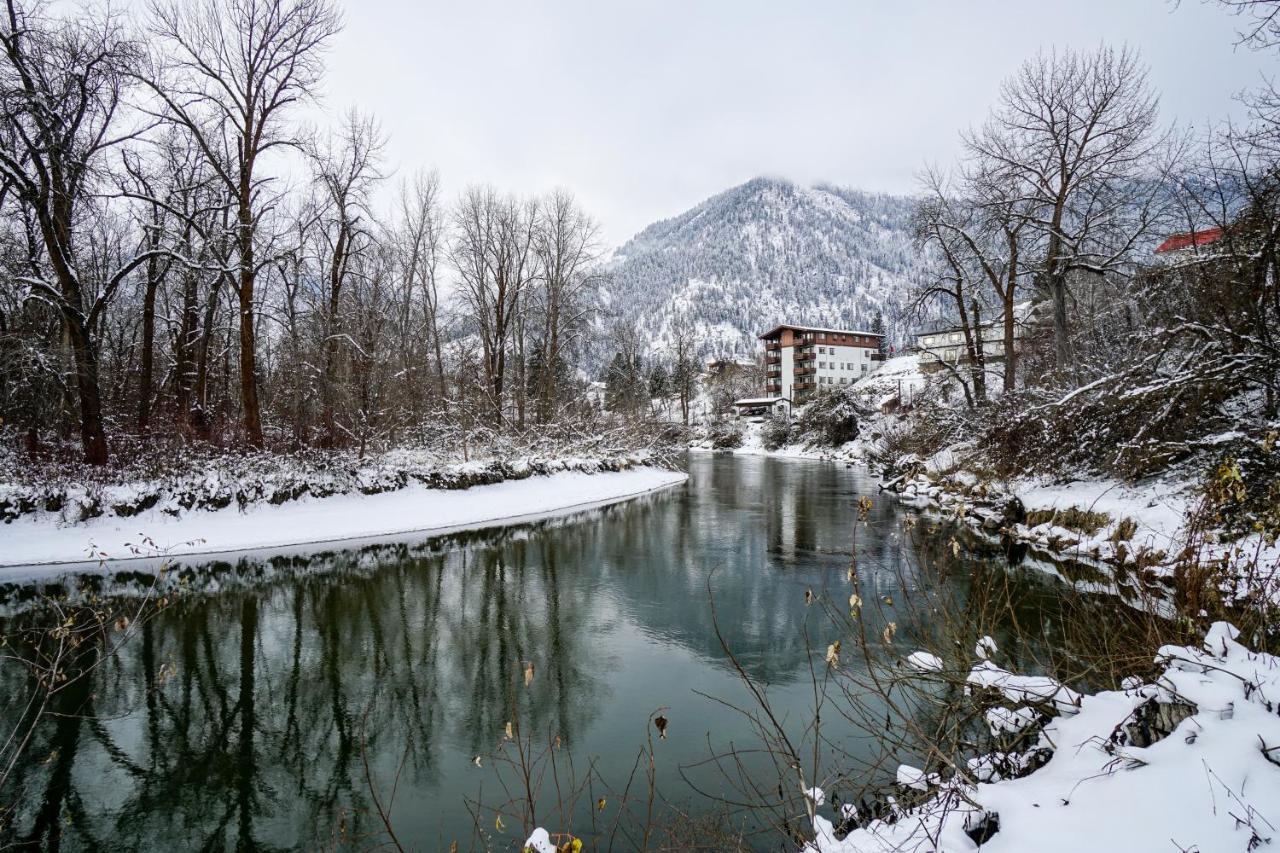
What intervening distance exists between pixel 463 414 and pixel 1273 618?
21023 mm

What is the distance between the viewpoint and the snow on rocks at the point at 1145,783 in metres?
2.30

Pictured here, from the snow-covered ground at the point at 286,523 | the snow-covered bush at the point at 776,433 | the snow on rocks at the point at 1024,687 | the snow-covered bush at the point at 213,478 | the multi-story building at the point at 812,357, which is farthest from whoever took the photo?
the multi-story building at the point at 812,357

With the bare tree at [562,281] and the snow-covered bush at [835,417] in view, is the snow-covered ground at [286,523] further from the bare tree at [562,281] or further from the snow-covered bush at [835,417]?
the snow-covered bush at [835,417]

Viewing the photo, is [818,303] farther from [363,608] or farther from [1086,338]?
[363,608]

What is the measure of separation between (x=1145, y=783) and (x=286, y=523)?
15348 millimetres

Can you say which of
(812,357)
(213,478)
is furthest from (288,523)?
(812,357)

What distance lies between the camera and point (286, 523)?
13.8 meters

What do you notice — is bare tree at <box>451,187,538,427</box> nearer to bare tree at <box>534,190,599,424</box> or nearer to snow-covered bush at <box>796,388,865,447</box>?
bare tree at <box>534,190,599,424</box>

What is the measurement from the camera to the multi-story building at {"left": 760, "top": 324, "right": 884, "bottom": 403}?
246 ft

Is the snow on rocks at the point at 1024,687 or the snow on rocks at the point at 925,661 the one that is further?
Result: the snow on rocks at the point at 925,661

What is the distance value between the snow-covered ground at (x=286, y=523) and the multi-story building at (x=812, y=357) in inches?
2318

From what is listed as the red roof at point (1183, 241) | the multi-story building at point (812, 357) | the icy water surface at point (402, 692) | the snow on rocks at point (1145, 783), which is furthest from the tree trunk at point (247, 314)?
the multi-story building at point (812, 357)

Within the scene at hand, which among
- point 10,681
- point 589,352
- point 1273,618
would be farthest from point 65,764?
point 589,352

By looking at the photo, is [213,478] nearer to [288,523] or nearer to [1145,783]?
[288,523]
